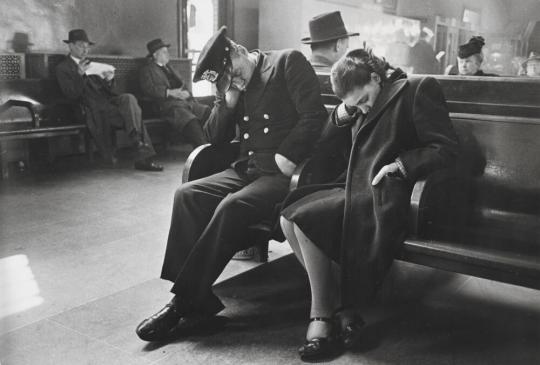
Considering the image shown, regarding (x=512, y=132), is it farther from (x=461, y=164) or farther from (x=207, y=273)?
(x=207, y=273)

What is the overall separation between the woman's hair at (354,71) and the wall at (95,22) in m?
5.15

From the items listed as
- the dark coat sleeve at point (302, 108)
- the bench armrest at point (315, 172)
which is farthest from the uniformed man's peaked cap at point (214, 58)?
the bench armrest at point (315, 172)

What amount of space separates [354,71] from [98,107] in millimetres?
4772

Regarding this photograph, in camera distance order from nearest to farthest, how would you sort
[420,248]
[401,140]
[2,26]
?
[420,248], [401,140], [2,26]

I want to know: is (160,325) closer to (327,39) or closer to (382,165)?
(382,165)

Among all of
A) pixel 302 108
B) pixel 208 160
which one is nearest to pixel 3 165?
pixel 208 160

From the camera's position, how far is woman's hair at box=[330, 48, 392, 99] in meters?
2.44

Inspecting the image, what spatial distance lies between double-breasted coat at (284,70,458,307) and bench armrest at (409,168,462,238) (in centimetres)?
4

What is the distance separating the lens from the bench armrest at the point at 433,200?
231cm

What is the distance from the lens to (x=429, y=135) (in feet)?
7.74

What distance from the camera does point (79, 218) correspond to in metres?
4.46

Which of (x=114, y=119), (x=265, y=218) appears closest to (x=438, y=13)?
(x=114, y=119)

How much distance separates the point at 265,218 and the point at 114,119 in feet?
14.7

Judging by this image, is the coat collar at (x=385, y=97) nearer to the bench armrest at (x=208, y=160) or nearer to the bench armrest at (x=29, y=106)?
the bench armrest at (x=208, y=160)
